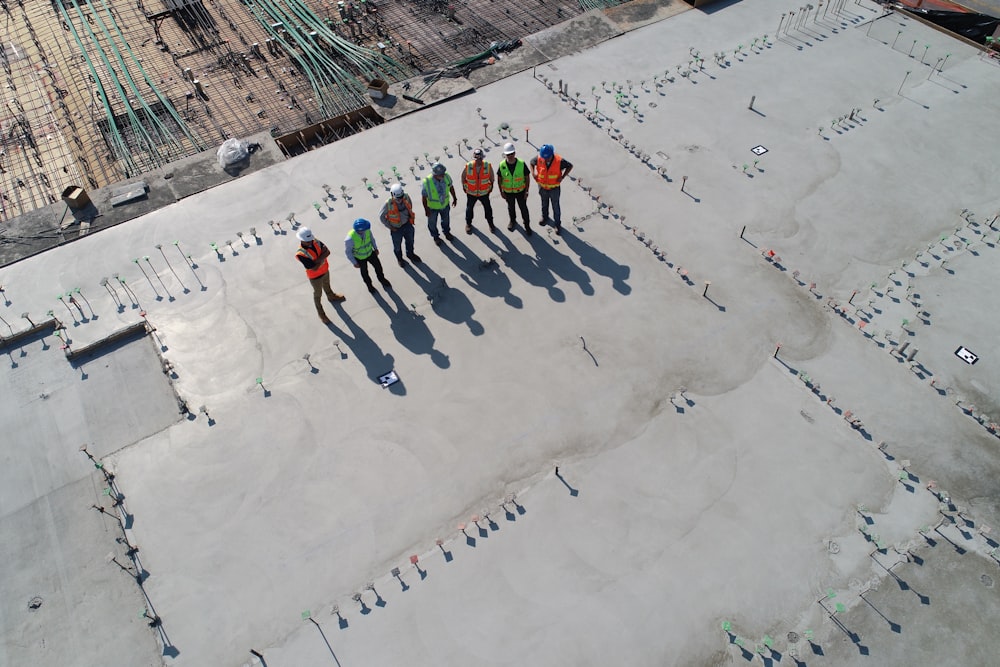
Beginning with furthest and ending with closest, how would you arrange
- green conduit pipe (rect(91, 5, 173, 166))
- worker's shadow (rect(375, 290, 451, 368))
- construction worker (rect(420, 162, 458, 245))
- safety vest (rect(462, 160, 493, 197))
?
green conduit pipe (rect(91, 5, 173, 166)) < safety vest (rect(462, 160, 493, 197)) < construction worker (rect(420, 162, 458, 245)) < worker's shadow (rect(375, 290, 451, 368))

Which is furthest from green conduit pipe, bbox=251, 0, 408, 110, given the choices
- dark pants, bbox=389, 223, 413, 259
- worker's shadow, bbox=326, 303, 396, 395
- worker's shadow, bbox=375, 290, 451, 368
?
worker's shadow, bbox=326, 303, 396, 395

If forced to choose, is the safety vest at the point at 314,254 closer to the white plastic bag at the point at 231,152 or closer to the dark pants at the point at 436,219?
the dark pants at the point at 436,219

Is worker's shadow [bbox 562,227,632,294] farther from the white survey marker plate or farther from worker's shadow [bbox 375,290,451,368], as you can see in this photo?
the white survey marker plate

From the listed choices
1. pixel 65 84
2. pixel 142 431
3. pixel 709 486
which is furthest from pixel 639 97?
pixel 65 84

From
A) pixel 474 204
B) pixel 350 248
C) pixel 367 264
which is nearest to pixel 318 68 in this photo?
pixel 474 204

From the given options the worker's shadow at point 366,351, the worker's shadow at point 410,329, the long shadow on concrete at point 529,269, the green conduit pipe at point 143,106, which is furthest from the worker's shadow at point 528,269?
the green conduit pipe at point 143,106

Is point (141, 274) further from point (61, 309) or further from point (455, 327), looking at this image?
point (455, 327)
